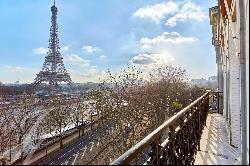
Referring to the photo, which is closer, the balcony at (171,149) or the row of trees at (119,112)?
the balcony at (171,149)

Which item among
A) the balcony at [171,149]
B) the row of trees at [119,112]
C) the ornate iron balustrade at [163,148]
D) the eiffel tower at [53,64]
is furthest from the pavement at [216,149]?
the eiffel tower at [53,64]

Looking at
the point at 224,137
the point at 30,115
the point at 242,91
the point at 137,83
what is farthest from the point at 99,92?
the point at 242,91

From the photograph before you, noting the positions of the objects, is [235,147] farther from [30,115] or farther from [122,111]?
[30,115]

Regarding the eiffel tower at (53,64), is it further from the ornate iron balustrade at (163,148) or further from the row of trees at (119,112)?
the ornate iron balustrade at (163,148)

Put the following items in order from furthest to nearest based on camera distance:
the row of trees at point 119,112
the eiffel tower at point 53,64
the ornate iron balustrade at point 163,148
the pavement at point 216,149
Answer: the eiffel tower at point 53,64 < the row of trees at point 119,112 < the pavement at point 216,149 < the ornate iron balustrade at point 163,148

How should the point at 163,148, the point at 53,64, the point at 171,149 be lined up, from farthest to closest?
the point at 53,64
the point at 171,149
the point at 163,148

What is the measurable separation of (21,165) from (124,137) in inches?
791

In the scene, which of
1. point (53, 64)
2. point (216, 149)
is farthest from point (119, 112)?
point (53, 64)

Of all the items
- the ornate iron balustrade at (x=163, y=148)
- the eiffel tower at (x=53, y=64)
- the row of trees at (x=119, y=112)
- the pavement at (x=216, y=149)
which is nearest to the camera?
the ornate iron balustrade at (x=163, y=148)

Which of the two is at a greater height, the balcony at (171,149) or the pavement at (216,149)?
the balcony at (171,149)

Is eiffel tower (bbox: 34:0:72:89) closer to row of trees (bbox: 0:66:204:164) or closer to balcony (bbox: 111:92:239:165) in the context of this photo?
row of trees (bbox: 0:66:204:164)

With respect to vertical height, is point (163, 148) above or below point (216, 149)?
above

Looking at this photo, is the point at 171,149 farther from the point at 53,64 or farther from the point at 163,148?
the point at 53,64

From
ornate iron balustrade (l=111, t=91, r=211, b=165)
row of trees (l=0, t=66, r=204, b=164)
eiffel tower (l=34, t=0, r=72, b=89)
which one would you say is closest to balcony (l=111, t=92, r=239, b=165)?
ornate iron balustrade (l=111, t=91, r=211, b=165)
